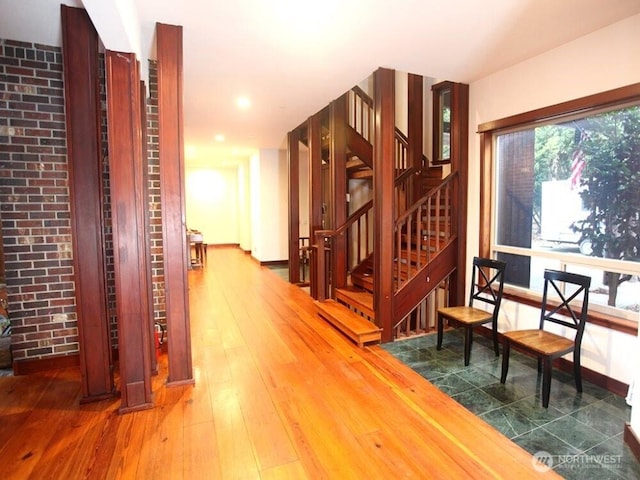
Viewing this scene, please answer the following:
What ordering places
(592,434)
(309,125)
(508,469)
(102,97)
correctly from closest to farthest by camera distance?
(508,469), (592,434), (102,97), (309,125)

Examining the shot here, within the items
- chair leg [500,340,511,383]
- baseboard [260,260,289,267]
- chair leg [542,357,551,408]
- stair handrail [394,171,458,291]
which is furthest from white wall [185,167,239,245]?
chair leg [542,357,551,408]

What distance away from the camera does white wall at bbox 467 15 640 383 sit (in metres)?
2.60

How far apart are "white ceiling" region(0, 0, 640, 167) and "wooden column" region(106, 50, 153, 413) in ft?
0.82

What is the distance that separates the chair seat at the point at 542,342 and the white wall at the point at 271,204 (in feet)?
20.8

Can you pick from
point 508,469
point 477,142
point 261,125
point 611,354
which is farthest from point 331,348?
point 261,125

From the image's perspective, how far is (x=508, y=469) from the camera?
1890mm

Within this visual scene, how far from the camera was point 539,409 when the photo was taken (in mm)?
2455

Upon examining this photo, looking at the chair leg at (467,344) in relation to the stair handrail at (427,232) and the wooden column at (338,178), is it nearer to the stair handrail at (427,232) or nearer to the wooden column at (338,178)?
the stair handrail at (427,232)

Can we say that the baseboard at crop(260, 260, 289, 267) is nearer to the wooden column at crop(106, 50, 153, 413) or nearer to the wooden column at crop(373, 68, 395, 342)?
the wooden column at crop(373, 68, 395, 342)

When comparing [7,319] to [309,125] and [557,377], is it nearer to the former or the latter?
[309,125]

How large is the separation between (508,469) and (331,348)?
6.26 ft

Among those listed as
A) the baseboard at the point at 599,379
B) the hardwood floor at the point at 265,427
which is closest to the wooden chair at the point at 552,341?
the baseboard at the point at 599,379

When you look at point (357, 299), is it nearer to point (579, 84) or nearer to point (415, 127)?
point (415, 127)

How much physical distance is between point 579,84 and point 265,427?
11.6ft
